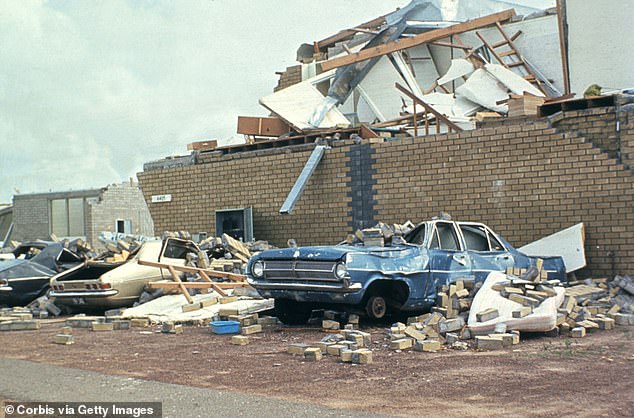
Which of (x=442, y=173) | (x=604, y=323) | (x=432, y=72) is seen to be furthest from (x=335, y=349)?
(x=432, y=72)

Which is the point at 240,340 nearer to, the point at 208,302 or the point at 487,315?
the point at 487,315

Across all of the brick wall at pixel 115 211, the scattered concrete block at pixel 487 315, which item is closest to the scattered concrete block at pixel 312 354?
the scattered concrete block at pixel 487 315

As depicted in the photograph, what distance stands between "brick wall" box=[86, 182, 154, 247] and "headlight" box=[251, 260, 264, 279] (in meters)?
27.9

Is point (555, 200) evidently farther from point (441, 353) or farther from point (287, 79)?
point (287, 79)

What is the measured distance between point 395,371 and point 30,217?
125 ft

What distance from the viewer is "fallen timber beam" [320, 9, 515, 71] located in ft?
77.6

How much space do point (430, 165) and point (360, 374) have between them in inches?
370

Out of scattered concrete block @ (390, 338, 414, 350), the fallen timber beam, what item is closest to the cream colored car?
scattered concrete block @ (390, 338, 414, 350)

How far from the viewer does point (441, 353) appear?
9.03 meters

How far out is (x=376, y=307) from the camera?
10758 mm

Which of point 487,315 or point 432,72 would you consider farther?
point 432,72

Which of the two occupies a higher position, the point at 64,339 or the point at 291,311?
the point at 291,311

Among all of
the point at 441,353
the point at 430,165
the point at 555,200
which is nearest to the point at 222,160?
the point at 430,165

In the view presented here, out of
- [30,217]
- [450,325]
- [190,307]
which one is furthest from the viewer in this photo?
[30,217]
